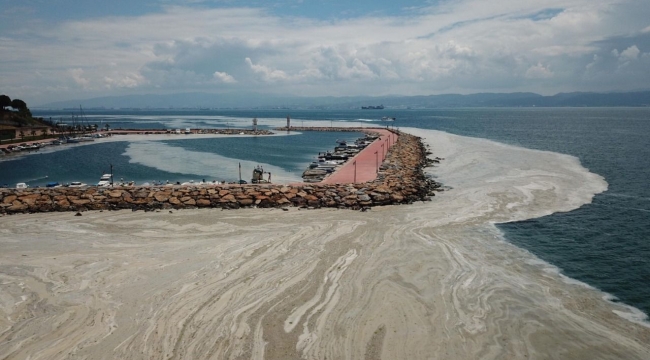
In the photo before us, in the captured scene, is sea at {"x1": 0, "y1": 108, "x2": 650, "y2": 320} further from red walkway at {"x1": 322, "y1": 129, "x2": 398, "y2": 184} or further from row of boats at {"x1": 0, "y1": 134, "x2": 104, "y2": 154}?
red walkway at {"x1": 322, "y1": 129, "x2": 398, "y2": 184}

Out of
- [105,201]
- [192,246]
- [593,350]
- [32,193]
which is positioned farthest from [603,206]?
[32,193]

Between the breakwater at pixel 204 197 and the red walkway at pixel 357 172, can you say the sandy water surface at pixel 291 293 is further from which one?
the red walkway at pixel 357 172

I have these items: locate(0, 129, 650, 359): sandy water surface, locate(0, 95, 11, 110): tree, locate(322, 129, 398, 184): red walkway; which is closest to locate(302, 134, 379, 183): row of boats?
locate(322, 129, 398, 184): red walkway

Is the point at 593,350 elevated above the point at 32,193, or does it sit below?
below

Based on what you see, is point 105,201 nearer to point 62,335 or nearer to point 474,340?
point 62,335

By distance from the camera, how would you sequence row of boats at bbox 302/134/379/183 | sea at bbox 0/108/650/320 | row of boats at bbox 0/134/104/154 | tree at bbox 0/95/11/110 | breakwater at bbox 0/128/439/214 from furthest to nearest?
tree at bbox 0/95/11/110
row of boats at bbox 0/134/104/154
row of boats at bbox 302/134/379/183
breakwater at bbox 0/128/439/214
sea at bbox 0/108/650/320

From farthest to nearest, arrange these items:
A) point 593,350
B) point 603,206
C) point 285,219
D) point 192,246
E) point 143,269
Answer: point 603,206
point 285,219
point 192,246
point 143,269
point 593,350
